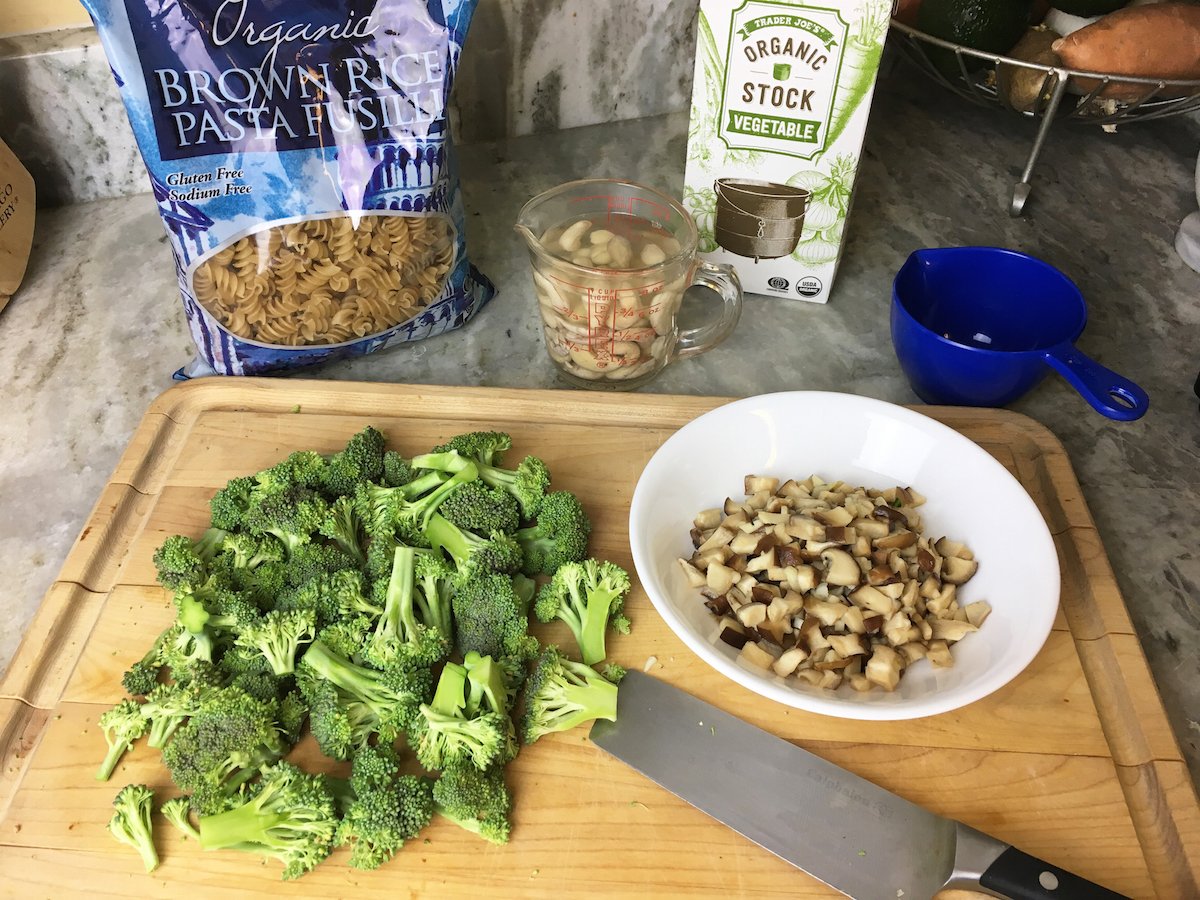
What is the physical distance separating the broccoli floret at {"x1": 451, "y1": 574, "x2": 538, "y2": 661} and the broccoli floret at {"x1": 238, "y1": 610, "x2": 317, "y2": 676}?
0.17 metres

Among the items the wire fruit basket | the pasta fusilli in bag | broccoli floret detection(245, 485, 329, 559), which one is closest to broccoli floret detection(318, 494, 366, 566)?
broccoli floret detection(245, 485, 329, 559)

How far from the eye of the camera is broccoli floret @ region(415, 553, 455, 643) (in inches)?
40.7

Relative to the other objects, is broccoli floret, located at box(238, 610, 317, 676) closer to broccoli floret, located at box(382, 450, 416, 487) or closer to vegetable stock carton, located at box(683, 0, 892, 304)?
broccoli floret, located at box(382, 450, 416, 487)

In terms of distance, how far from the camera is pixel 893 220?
1703mm

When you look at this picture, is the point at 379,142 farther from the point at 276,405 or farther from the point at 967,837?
the point at 967,837

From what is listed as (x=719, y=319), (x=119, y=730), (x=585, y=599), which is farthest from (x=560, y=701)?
(x=719, y=319)

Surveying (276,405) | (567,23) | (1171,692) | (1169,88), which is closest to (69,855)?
(276,405)

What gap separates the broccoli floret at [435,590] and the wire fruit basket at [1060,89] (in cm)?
110

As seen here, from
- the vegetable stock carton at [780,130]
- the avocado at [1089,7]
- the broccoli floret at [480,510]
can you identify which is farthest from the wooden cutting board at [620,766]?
the avocado at [1089,7]

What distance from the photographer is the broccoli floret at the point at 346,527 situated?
1.08 meters

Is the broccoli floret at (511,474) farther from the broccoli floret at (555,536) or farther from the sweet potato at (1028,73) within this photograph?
the sweet potato at (1028,73)

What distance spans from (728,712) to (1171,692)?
0.53m

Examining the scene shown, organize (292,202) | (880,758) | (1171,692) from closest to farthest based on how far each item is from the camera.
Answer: (880,758), (1171,692), (292,202)

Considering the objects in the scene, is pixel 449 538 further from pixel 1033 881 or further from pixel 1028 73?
pixel 1028 73
